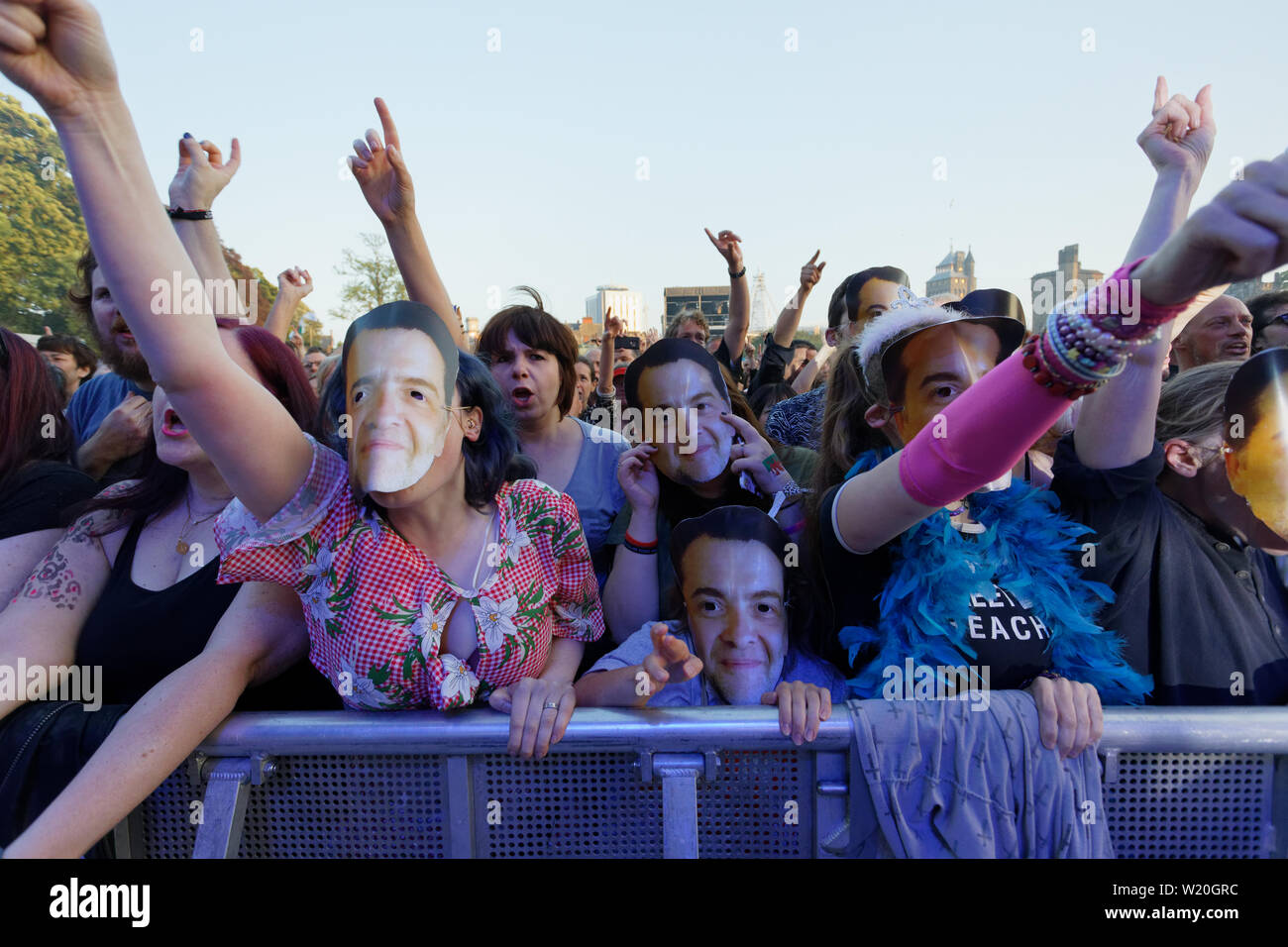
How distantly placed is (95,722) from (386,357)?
90 centimetres

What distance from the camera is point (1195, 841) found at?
1.45 meters

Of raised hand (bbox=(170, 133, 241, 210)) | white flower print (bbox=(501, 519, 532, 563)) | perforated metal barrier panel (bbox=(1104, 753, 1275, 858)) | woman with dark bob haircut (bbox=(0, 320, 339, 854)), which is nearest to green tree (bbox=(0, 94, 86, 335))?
raised hand (bbox=(170, 133, 241, 210))

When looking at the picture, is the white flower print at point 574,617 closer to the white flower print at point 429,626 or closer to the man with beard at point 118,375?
the white flower print at point 429,626

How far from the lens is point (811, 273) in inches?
184

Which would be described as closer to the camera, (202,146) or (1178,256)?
(1178,256)

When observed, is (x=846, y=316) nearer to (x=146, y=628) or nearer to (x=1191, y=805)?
(x=1191, y=805)

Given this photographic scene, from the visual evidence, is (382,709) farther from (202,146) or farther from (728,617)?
(202,146)

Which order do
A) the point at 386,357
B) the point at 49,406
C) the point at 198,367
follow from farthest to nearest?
Result: the point at 49,406 → the point at 386,357 → the point at 198,367

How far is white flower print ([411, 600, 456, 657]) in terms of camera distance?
4.99 feet

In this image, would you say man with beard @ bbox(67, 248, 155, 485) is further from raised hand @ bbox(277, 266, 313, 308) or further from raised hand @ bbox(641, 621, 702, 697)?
raised hand @ bbox(641, 621, 702, 697)

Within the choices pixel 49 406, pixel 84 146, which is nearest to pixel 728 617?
pixel 84 146

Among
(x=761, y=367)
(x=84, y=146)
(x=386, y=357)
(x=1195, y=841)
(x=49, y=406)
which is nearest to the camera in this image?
(x=84, y=146)

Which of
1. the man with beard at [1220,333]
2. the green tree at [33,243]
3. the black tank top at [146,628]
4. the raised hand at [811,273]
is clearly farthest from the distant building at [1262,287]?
the green tree at [33,243]

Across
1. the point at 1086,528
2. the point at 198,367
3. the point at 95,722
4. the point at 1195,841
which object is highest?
the point at 198,367
